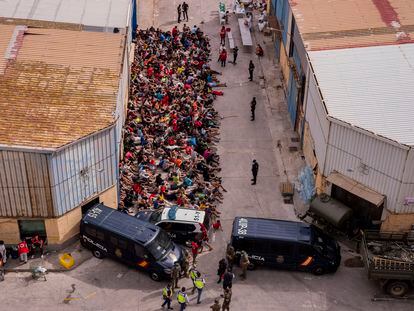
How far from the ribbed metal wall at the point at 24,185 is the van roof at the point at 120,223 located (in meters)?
2.19

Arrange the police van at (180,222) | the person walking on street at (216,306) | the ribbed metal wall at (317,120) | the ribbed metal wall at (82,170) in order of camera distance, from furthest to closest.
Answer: the ribbed metal wall at (317,120)
the police van at (180,222)
the ribbed metal wall at (82,170)
the person walking on street at (216,306)

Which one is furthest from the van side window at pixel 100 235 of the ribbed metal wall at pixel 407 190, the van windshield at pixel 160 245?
the ribbed metal wall at pixel 407 190

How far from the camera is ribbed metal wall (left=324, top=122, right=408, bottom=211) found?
3303 centimetres

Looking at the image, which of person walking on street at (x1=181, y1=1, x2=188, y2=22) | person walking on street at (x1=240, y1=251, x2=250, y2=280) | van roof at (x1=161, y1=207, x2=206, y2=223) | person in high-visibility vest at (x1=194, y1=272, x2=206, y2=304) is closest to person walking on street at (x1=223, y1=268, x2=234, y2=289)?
person in high-visibility vest at (x1=194, y1=272, x2=206, y2=304)

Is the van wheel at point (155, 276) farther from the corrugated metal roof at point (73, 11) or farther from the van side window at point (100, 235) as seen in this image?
the corrugated metal roof at point (73, 11)

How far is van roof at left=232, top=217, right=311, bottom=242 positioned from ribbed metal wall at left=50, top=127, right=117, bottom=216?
730 cm

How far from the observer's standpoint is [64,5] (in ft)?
153

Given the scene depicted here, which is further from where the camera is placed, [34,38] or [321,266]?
[34,38]

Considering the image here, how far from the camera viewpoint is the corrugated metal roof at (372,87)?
111ft

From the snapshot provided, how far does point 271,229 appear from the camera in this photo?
33.7 m

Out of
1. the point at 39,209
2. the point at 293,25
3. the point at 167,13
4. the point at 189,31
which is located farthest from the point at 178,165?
the point at 167,13

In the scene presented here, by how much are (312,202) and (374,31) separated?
507 inches

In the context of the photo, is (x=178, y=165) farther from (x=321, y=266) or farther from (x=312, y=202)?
(x=321, y=266)

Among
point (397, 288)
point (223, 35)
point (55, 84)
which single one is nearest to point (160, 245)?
point (55, 84)
